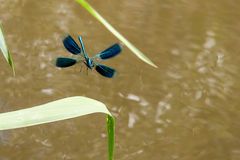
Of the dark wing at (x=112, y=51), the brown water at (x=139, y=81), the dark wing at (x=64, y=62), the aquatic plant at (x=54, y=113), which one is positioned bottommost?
the brown water at (x=139, y=81)

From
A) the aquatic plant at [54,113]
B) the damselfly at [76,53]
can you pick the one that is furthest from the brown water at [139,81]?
the aquatic plant at [54,113]

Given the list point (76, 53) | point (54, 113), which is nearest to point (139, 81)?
point (76, 53)

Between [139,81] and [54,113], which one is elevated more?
[54,113]

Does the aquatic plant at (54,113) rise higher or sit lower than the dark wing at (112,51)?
higher

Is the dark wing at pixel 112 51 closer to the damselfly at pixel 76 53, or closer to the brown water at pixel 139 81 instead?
the damselfly at pixel 76 53

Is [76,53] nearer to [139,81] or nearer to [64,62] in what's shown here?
[64,62]

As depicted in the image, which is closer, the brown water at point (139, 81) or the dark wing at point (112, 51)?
the dark wing at point (112, 51)

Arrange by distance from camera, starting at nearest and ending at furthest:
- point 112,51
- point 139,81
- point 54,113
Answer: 1. point 54,113
2. point 112,51
3. point 139,81

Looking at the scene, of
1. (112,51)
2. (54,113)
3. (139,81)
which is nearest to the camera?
(54,113)
